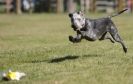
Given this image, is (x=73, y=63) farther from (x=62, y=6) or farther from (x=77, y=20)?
(x=62, y=6)

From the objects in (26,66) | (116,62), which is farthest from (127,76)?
(26,66)

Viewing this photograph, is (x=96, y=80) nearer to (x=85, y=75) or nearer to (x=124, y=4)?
(x=85, y=75)

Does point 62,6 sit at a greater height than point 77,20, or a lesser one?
lesser

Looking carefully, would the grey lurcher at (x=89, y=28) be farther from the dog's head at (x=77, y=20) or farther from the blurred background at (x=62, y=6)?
the blurred background at (x=62, y=6)

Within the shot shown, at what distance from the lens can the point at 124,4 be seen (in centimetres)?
4634

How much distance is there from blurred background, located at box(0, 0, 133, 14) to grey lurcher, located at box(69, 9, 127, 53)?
29.8m

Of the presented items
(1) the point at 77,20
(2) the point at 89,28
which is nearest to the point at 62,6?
(2) the point at 89,28

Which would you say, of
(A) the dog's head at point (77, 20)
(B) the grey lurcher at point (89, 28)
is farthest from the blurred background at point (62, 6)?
(A) the dog's head at point (77, 20)

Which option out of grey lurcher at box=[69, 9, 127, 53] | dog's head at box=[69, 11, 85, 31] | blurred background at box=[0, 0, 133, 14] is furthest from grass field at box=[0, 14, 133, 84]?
blurred background at box=[0, 0, 133, 14]

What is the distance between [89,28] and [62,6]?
3408 cm

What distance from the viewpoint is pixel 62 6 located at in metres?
47.8

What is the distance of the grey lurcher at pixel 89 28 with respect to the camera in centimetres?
1323

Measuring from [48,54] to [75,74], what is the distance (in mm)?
4059

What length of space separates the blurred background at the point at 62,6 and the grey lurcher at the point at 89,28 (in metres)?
29.8
